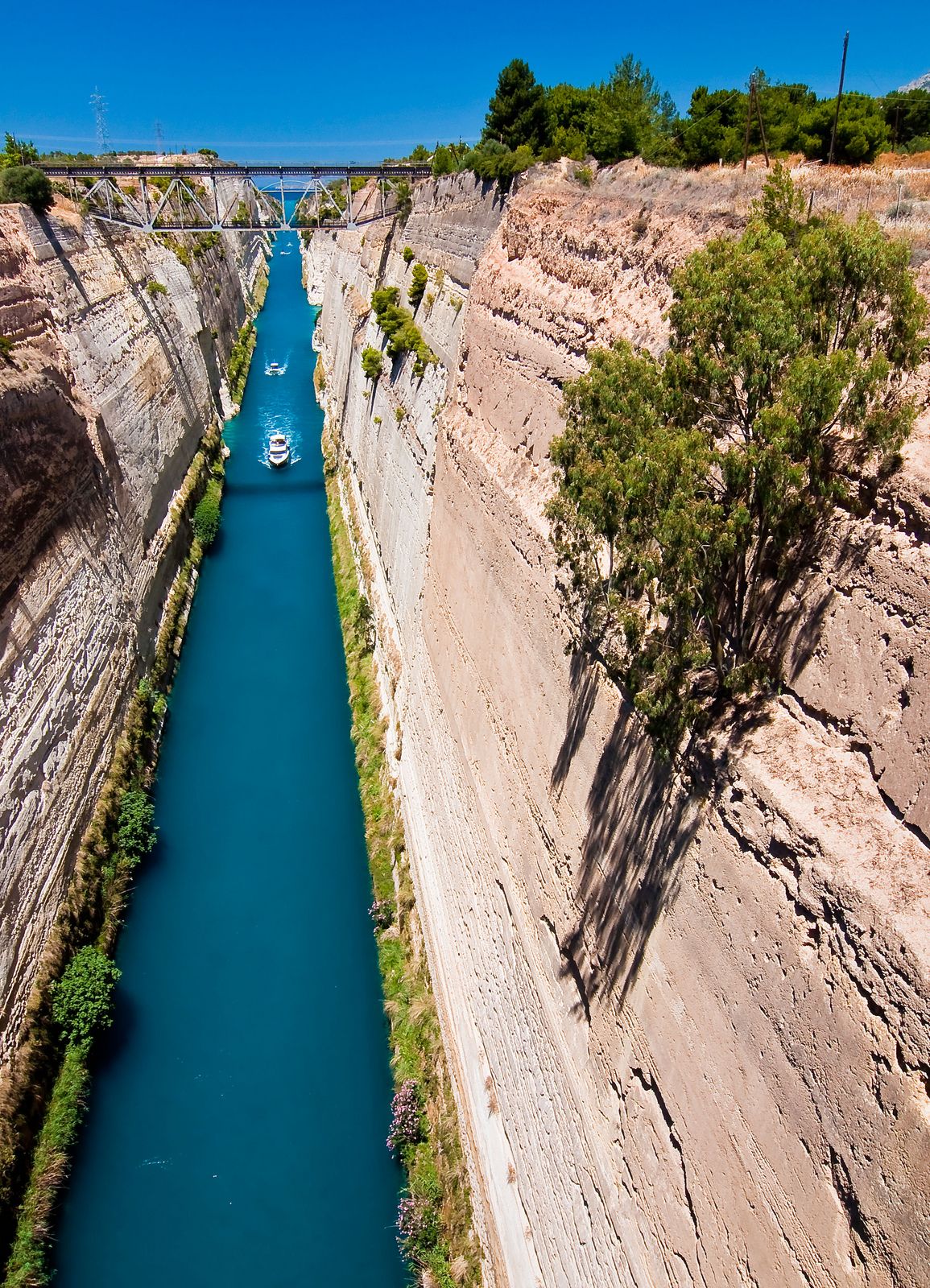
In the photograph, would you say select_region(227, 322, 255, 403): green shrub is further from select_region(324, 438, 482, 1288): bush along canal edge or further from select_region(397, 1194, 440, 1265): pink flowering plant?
select_region(397, 1194, 440, 1265): pink flowering plant

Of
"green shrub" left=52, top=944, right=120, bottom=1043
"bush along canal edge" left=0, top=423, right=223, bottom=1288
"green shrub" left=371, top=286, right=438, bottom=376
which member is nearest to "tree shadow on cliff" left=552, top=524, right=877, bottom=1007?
"bush along canal edge" left=0, top=423, right=223, bottom=1288

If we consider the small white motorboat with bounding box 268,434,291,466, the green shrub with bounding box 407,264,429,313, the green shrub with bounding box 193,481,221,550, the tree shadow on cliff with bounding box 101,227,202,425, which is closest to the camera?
the green shrub with bounding box 407,264,429,313

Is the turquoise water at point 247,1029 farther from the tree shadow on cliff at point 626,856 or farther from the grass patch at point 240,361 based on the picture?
the grass patch at point 240,361

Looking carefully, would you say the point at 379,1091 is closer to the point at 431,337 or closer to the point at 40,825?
the point at 40,825

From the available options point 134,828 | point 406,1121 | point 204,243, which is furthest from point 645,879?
point 204,243

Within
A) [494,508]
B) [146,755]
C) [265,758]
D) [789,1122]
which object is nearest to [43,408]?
[146,755]

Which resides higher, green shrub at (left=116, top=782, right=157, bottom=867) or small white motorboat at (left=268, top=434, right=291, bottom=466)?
green shrub at (left=116, top=782, right=157, bottom=867)
